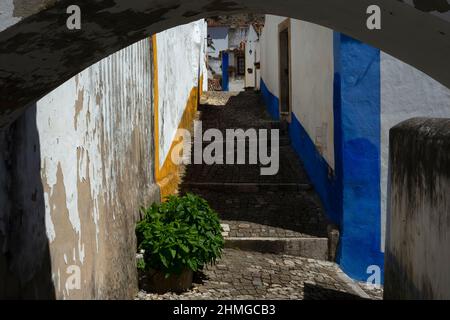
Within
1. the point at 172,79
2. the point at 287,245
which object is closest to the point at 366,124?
the point at 287,245

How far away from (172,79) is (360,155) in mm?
3871

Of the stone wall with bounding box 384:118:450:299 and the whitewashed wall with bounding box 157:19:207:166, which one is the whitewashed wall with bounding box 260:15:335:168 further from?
the whitewashed wall with bounding box 157:19:207:166

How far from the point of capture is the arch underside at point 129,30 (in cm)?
166

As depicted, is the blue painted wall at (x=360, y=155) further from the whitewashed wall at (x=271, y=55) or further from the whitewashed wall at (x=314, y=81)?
the whitewashed wall at (x=271, y=55)

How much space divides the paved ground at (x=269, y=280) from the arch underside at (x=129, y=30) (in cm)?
330

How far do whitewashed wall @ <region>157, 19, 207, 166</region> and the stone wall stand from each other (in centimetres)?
337

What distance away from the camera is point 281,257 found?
6309mm

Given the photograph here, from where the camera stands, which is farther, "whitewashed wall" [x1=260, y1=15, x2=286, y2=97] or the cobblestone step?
"whitewashed wall" [x1=260, y1=15, x2=286, y2=97]

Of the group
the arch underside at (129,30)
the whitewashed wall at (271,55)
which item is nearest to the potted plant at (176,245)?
the arch underside at (129,30)

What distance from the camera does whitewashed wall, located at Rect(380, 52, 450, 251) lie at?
20.3 ft

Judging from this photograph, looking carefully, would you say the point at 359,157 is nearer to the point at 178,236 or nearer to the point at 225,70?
the point at 178,236

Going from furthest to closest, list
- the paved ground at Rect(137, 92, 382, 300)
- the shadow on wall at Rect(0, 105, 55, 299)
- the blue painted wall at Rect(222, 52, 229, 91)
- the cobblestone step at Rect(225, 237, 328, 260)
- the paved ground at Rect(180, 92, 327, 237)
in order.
A: the blue painted wall at Rect(222, 52, 229, 91) < the paved ground at Rect(180, 92, 327, 237) < the cobblestone step at Rect(225, 237, 328, 260) < the paved ground at Rect(137, 92, 382, 300) < the shadow on wall at Rect(0, 105, 55, 299)

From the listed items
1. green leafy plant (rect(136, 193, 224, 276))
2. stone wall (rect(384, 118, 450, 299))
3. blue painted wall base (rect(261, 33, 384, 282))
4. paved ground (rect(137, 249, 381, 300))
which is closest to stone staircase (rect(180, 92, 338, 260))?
paved ground (rect(137, 249, 381, 300))
